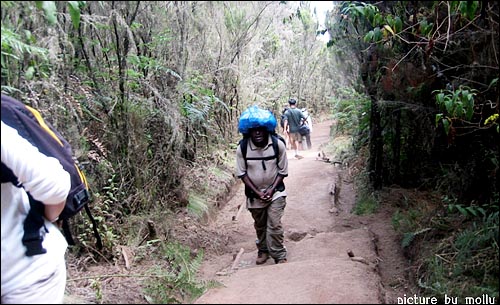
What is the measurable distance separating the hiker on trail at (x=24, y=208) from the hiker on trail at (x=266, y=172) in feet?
11.9

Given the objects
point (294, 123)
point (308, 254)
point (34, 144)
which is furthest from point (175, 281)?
point (294, 123)

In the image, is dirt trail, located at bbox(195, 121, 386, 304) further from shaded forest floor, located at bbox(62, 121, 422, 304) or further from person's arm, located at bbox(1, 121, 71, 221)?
person's arm, located at bbox(1, 121, 71, 221)

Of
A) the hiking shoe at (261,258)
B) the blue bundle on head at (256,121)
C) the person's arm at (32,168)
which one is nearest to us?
the person's arm at (32,168)

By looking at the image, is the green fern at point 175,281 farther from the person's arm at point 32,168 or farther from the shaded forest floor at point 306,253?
the person's arm at point 32,168

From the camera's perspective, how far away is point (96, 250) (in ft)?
17.7

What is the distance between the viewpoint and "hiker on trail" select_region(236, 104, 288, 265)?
Answer: 611 cm

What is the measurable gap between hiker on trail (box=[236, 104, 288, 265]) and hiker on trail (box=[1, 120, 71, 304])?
142 inches

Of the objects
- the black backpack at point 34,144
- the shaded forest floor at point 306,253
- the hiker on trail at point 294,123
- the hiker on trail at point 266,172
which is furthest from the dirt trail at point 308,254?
the black backpack at point 34,144

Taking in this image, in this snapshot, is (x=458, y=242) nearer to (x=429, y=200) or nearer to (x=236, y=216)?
(x=429, y=200)

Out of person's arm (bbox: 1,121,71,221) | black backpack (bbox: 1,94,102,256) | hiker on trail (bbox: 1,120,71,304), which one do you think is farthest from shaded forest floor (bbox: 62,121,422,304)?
person's arm (bbox: 1,121,71,221)

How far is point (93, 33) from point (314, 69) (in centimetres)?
2291

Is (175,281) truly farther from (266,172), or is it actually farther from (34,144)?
(34,144)

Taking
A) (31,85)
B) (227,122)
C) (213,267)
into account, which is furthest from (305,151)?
(31,85)

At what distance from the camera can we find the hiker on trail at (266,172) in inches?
241
